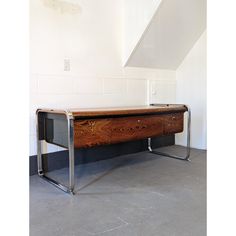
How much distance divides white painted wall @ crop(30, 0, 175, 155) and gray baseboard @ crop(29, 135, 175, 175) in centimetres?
10

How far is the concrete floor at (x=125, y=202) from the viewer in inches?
61.2

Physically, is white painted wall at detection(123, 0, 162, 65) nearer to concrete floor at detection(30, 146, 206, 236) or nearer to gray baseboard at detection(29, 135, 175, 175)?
gray baseboard at detection(29, 135, 175, 175)

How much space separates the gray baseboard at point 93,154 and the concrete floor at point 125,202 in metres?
0.10

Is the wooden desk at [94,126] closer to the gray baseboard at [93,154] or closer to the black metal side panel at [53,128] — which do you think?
the black metal side panel at [53,128]

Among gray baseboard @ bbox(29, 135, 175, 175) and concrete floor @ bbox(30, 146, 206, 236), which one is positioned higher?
gray baseboard @ bbox(29, 135, 175, 175)

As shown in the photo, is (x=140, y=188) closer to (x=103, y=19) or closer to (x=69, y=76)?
(x=69, y=76)

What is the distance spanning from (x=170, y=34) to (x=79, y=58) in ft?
3.99

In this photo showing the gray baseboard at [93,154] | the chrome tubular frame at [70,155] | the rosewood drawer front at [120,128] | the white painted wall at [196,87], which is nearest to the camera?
the chrome tubular frame at [70,155]

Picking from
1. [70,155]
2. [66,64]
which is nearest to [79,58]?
[66,64]

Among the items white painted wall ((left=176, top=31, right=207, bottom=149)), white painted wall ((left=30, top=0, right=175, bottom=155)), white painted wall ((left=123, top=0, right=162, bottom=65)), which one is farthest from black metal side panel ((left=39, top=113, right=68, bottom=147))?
white painted wall ((left=176, top=31, right=207, bottom=149))

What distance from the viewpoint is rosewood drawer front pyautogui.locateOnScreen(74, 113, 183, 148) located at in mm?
2188

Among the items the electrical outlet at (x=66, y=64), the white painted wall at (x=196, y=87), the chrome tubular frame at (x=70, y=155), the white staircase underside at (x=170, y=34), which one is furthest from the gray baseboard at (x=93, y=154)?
the white staircase underside at (x=170, y=34)

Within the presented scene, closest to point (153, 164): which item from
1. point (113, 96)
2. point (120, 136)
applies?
point (120, 136)

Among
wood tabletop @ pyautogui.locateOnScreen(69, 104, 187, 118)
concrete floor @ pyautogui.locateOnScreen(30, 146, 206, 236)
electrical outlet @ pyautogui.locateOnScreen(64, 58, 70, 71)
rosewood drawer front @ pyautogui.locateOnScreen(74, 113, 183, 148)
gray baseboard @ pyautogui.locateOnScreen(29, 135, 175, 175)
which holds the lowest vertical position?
concrete floor @ pyautogui.locateOnScreen(30, 146, 206, 236)
